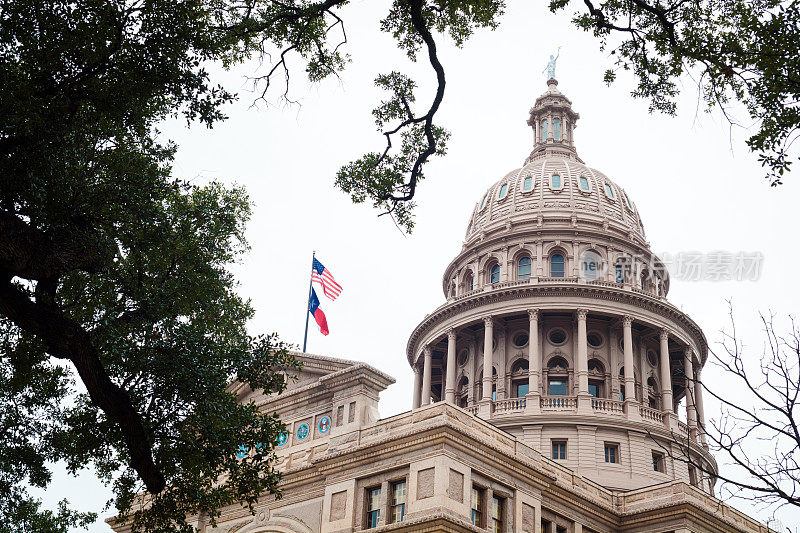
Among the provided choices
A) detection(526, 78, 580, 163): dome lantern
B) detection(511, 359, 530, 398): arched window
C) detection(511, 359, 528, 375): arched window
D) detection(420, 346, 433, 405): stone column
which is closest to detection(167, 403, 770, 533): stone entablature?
detection(511, 359, 530, 398): arched window

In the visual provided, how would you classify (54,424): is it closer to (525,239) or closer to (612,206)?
(525,239)

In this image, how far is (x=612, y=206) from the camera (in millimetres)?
68438

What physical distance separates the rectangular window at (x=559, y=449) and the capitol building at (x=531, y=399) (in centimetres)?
9

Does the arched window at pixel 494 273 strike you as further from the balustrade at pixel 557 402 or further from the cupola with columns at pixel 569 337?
the balustrade at pixel 557 402

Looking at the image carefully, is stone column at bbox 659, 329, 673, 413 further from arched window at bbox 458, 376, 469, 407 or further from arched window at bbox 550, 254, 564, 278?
arched window at bbox 458, 376, 469, 407

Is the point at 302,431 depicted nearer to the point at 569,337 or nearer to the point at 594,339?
the point at 569,337

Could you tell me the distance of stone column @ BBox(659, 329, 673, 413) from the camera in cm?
5741

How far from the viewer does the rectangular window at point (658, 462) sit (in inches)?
2079

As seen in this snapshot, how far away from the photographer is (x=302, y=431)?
3791 cm

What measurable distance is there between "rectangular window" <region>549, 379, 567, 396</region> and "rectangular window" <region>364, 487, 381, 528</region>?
92.0 feet

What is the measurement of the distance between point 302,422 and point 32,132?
2383cm

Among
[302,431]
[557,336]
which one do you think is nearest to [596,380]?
[557,336]

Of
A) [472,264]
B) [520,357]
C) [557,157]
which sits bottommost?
[520,357]

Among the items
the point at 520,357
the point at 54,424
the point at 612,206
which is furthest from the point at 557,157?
the point at 54,424
